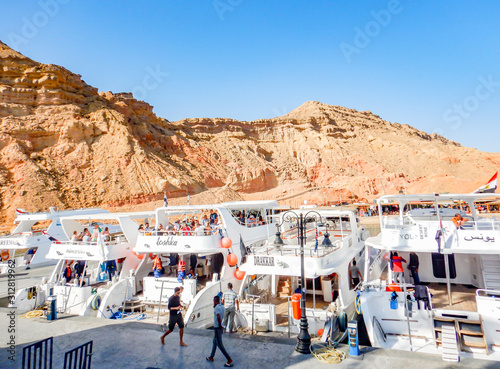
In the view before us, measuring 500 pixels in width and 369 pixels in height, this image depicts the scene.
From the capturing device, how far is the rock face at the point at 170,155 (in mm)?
47188

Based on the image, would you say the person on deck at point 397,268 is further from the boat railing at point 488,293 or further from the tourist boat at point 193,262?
the tourist boat at point 193,262

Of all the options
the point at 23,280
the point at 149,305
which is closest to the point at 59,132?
the point at 23,280

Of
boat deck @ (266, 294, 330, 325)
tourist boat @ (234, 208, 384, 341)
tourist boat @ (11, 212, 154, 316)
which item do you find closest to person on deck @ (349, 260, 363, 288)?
tourist boat @ (234, 208, 384, 341)

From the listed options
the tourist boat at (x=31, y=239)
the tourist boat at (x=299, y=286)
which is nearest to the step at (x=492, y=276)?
the tourist boat at (x=299, y=286)

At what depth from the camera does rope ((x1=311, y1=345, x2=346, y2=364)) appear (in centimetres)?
669

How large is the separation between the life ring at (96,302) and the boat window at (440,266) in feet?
38.1

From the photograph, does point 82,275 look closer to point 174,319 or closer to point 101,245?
point 101,245

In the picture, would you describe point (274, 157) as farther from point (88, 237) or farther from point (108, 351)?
point (108, 351)

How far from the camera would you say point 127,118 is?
60219 millimetres

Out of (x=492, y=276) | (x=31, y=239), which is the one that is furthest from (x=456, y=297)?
(x=31, y=239)

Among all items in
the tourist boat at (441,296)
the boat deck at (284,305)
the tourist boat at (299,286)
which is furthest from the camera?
the boat deck at (284,305)

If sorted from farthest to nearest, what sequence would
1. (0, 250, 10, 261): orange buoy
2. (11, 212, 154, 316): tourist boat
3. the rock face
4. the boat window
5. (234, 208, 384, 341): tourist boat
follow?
the rock face < (0, 250, 10, 261): orange buoy < (11, 212, 154, 316): tourist boat < the boat window < (234, 208, 384, 341): tourist boat

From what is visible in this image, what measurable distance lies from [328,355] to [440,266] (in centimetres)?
606

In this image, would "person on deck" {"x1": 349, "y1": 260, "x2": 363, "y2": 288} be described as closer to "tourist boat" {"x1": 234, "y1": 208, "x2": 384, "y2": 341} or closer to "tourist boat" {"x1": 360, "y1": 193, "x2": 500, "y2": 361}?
"tourist boat" {"x1": 234, "y1": 208, "x2": 384, "y2": 341}
